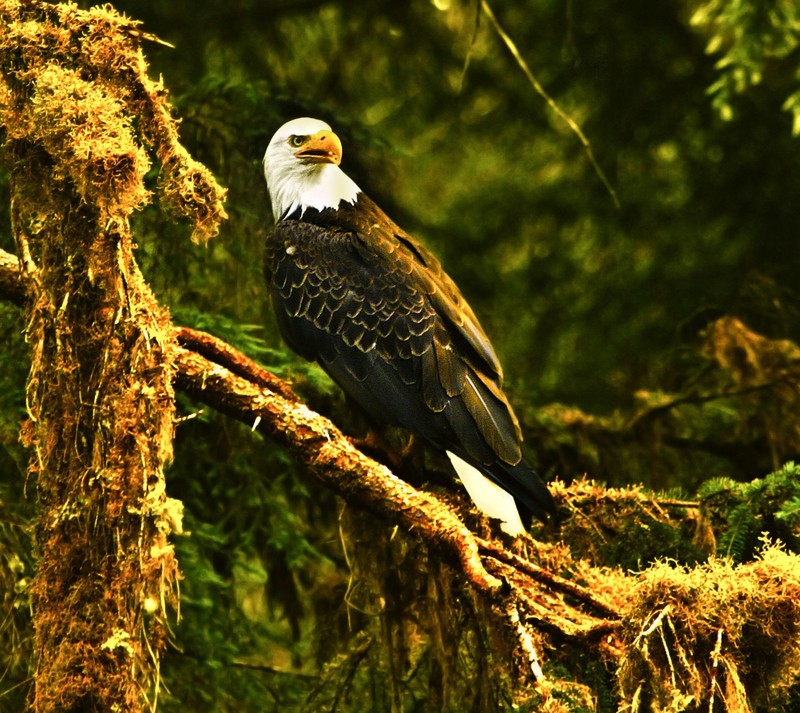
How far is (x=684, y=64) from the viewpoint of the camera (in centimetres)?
706

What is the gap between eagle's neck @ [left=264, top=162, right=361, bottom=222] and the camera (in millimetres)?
4410

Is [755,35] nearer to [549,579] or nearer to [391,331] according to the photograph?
[391,331]

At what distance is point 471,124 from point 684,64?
1.46 metres

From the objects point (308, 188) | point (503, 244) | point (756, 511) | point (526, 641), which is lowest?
point (526, 641)

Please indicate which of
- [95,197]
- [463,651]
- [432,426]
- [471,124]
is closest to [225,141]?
[432,426]

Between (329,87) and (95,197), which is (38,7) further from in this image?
(329,87)

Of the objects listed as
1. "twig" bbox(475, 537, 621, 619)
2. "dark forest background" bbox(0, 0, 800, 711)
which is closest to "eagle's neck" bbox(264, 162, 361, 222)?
"dark forest background" bbox(0, 0, 800, 711)

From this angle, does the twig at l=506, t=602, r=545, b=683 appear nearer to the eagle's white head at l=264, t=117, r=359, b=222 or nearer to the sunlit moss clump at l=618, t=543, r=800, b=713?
the sunlit moss clump at l=618, t=543, r=800, b=713

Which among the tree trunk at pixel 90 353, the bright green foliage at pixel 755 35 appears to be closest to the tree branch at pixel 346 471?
the tree trunk at pixel 90 353

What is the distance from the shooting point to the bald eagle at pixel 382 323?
154 inches

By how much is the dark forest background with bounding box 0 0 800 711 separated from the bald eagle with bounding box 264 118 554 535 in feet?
1.06

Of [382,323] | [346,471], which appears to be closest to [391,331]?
[382,323]

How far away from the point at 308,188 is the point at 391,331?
2.41ft

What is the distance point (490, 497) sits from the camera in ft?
12.3
